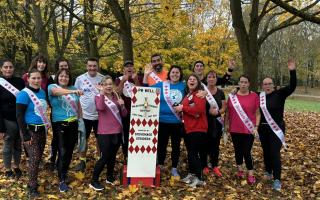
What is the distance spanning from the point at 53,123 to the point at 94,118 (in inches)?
31.6

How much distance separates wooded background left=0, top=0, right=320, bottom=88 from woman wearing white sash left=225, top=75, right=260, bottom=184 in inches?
73.6

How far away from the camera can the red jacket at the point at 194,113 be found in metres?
6.63

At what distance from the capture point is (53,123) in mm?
6414

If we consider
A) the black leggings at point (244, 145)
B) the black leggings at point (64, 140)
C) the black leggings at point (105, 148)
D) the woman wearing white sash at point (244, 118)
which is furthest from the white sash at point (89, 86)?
the black leggings at point (244, 145)

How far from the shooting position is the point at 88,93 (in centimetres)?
701

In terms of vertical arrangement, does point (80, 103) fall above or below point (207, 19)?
below

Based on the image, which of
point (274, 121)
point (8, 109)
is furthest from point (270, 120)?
point (8, 109)

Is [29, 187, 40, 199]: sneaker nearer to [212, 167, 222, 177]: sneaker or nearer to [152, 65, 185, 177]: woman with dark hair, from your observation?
[152, 65, 185, 177]: woman with dark hair

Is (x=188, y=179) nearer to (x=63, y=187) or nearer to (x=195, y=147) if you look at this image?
(x=195, y=147)

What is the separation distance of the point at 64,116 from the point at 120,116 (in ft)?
3.16

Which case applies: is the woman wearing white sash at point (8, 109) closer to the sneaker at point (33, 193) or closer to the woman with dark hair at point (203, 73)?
the sneaker at point (33, 193)

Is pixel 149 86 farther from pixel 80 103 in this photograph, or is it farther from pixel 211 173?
pixel 211 173

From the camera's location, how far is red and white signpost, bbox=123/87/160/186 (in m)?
6.68

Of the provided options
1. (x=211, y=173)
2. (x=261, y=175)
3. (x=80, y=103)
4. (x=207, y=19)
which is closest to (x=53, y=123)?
(x=80, y=103)
